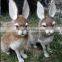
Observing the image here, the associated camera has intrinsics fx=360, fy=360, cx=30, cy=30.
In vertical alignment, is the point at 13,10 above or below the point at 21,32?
above

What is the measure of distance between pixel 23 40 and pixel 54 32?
0.70 feet

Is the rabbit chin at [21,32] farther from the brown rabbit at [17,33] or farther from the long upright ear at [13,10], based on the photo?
the long upright ear at [13,10]

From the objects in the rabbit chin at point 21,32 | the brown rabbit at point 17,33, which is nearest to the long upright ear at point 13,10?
the brown rabbit at point 17,33

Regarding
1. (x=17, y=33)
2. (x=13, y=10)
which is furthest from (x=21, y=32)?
(x=13, y=10)

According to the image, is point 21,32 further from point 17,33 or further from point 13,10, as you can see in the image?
point 13,10

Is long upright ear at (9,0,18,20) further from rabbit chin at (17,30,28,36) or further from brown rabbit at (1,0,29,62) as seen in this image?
rabbit chin at (17,30,28,36)

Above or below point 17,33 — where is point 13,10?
above

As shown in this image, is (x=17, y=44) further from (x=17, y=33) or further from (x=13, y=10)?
(x=13, y=10)

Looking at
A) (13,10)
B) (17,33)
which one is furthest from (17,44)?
(13,10)

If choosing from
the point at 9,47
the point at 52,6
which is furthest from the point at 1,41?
the point at 52,6

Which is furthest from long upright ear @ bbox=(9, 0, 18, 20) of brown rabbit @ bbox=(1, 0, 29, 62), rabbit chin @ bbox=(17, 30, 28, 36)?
rabbit chin @ bbox=(17, 30, 28, 36)

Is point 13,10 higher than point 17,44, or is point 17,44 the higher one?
point 13,10

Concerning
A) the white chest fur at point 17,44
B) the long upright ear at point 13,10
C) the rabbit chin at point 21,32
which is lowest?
the white chest fur at point 17,44

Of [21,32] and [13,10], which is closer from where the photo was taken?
[21,32]
